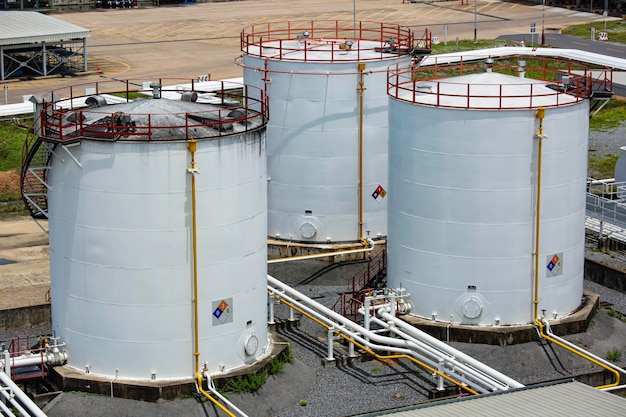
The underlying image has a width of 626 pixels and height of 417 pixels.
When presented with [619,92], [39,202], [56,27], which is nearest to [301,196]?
[39,202]

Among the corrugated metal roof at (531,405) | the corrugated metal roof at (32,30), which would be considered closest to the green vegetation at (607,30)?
the corrugated metal roof at (32,30)

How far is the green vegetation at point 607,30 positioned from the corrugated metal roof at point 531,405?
67.3 m

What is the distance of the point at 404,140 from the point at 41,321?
1165cm

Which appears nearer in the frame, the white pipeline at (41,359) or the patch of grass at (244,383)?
the patch of grass at (244,383)

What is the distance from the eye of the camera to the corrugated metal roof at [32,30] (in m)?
74.3

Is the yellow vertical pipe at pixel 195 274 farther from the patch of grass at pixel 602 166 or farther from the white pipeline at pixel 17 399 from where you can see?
the patch of grass at pixel 602 166

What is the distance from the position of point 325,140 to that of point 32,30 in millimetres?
37124

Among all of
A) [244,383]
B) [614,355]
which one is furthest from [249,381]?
[614,355]

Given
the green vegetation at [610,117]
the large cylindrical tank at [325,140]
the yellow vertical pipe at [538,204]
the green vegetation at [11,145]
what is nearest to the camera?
the yellow vertical pipe at [538,204]

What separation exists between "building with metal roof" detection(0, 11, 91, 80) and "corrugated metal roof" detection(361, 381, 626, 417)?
52.7 metres

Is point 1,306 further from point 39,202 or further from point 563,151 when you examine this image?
point 563,151

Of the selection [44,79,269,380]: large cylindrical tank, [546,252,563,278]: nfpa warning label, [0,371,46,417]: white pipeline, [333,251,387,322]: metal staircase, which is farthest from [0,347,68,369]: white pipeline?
[546,252,563,278]: nfpa warning label

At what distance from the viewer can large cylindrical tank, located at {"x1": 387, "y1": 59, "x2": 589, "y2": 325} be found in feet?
116

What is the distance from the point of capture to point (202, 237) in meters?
31.4
